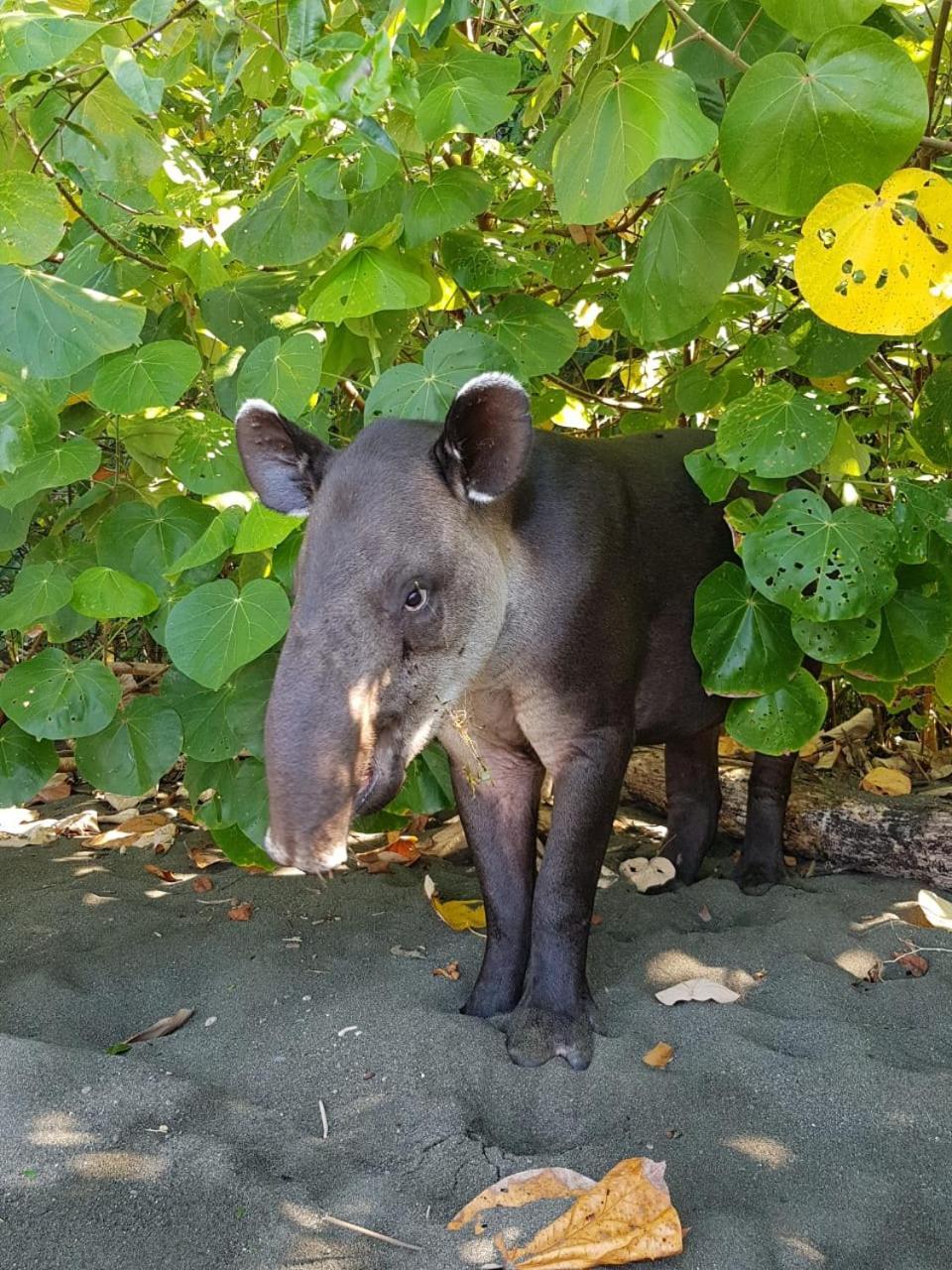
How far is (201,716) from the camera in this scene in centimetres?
382

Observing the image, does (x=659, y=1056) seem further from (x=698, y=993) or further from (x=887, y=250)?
(x=887, y=250)

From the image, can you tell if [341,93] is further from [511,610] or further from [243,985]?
[243,985]

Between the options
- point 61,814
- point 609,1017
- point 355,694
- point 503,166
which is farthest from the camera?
point 61,814

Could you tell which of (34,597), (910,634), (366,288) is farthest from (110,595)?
(910,634)

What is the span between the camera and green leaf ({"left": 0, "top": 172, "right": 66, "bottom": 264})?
10.1ft

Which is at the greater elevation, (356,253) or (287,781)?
(356,253)

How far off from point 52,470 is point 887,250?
2237 millimetres

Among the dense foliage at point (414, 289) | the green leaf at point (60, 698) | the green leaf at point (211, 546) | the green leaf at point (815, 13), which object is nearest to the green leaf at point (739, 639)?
the dense foliage at point (414, 289)

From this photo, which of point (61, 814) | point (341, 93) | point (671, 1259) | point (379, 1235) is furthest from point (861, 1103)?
point (61, 814)

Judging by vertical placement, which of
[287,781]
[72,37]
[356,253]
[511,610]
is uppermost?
[72,37]

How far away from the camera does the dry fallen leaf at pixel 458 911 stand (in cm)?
398

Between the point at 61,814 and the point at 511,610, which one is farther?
the point at 61,814

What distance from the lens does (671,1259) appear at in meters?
2.22

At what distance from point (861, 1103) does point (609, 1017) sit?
74 centimetres
